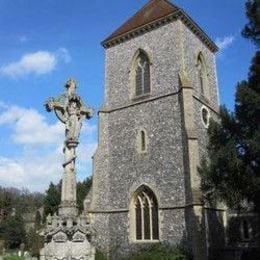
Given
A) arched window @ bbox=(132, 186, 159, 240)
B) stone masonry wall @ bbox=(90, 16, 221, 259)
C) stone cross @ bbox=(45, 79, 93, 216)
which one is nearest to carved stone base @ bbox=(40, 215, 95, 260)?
stone cross @ bbox=(45, 79, 93, 216)

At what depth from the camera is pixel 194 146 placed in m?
19.7

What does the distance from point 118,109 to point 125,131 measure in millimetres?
1637

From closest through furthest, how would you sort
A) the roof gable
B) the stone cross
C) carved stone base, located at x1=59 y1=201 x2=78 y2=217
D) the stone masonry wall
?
1. carved stone base, located at x1=59 y1=201 x2=78 y2=217
2. the stone cross
3. the stone masonry wall
4. the roof gable

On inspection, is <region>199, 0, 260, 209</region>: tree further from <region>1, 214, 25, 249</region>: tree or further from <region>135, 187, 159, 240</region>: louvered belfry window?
<region>1, 214, 25, 249</region>: tree

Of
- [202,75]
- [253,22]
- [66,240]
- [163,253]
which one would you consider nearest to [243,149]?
[253,22]

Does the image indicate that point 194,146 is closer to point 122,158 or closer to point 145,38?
point 122,158

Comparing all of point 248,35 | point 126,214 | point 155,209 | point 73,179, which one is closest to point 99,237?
point 126,214

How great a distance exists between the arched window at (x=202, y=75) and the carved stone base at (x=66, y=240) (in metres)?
18.5

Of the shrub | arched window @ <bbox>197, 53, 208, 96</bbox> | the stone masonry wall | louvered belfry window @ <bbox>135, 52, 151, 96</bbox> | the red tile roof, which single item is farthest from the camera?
arched window @ <bbox>197, 53, 208, 96</bbox>

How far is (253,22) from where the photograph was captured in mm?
13297

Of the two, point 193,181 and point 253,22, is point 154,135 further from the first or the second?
point 253,22

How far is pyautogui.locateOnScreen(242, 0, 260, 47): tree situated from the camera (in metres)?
13.2

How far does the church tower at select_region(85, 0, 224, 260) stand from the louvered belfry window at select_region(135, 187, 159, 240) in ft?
0.16

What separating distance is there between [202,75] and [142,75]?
13.1ft
